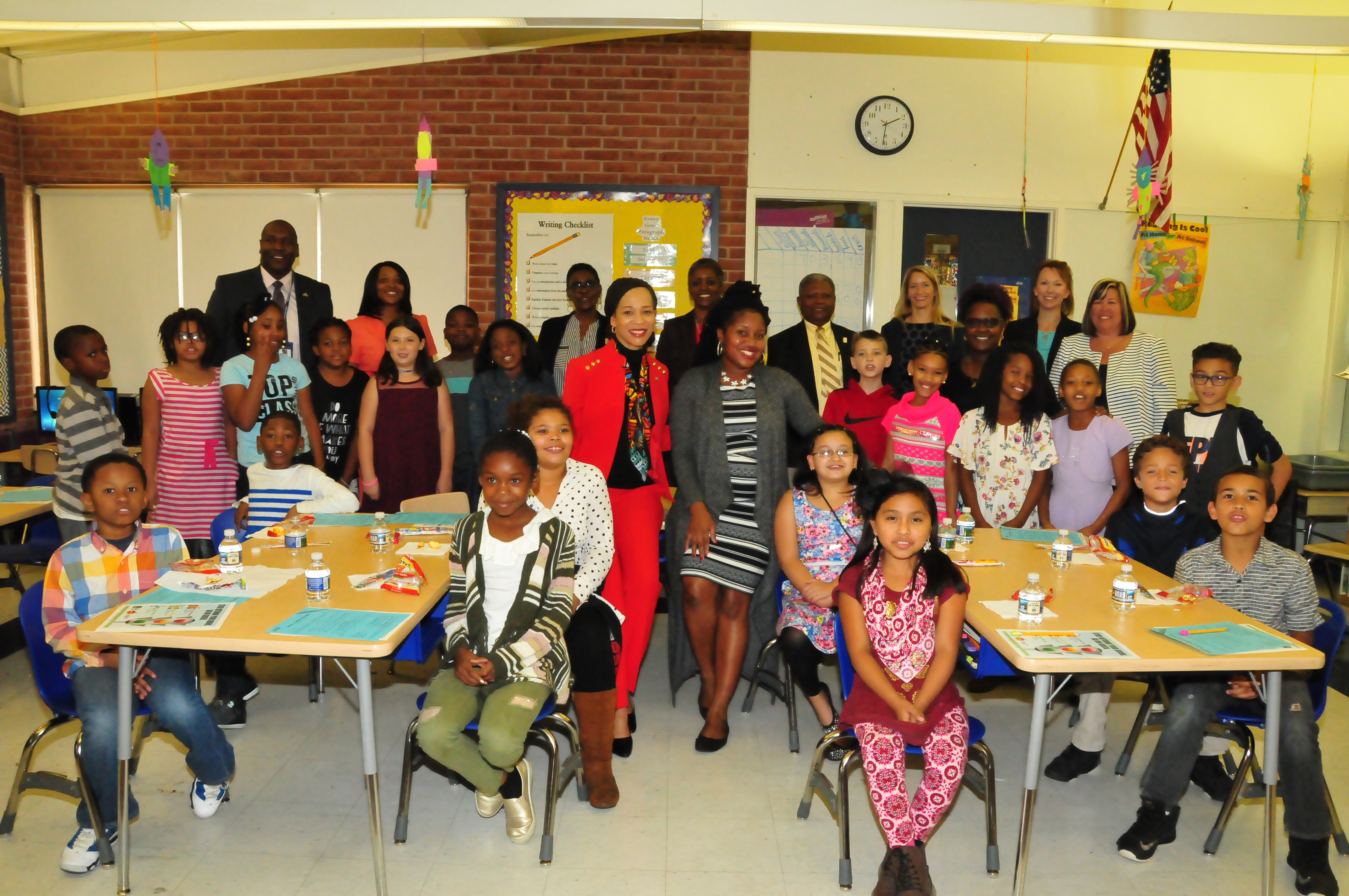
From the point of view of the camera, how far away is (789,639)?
3.35m

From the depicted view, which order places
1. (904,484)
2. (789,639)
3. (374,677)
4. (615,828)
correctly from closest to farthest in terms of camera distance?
(904,484), (615,828), (789,639), (374,677)

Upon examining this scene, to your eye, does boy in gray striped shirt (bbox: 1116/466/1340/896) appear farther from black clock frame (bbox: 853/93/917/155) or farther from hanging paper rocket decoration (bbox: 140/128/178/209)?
hanging paper rocket decoration (bbox: 140/128/178/209)

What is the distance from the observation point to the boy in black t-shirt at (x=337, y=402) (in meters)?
4.34

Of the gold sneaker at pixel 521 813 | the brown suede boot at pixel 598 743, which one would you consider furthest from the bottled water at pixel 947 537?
the gold sneaker at pixel 521 813

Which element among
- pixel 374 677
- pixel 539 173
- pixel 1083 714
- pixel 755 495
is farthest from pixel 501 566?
pixel 539 173

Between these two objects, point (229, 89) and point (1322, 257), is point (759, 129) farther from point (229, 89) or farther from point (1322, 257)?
point (1322, 257)

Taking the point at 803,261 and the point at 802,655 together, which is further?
the point at 803,261

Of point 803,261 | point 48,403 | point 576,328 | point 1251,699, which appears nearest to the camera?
point 1251,699

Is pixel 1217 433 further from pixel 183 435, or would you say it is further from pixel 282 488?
pixel 183 435

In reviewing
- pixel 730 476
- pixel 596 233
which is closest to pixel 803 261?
pixel 596 233

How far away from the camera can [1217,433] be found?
388 centimetres

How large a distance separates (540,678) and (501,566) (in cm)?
34

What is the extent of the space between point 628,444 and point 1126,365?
231 cm

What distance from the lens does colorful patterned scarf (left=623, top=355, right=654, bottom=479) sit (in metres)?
3.65
